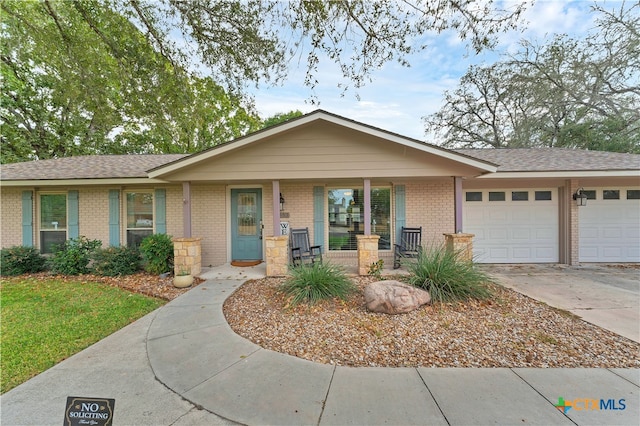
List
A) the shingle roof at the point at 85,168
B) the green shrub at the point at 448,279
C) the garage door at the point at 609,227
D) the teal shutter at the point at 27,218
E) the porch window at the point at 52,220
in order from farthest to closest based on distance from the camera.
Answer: the porch window at the point at 52,220, the teal shutter at the point at 27,218, the garage door at the point at 609,227, the shingle roof at the point at 85,168, the green shrub at the point at 448,279

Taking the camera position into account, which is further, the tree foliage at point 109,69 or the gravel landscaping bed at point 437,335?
the tree foliage at point 109,69

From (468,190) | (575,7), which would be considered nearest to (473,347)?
(468,190)

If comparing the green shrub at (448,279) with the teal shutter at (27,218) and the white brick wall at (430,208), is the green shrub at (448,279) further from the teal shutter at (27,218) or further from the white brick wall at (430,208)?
the teal shutter at (27,218)

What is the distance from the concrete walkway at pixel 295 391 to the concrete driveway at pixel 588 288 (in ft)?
5.49

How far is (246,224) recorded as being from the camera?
777 centimetres

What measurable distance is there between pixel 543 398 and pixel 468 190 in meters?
6.54

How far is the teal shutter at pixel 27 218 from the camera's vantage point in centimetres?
764

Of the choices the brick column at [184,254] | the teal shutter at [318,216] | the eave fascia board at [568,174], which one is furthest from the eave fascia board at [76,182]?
the eave fascia board at [568,174]

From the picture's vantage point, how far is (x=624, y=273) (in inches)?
260

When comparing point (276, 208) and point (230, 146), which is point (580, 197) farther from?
point (230, 146)

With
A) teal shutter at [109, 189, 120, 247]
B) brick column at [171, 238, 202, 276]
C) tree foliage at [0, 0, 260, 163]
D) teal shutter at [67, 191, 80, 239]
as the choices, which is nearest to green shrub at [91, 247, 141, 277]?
teal shutter at [109, 189, 120, 247]

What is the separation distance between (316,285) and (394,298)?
1.32 metres

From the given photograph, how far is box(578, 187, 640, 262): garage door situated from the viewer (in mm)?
7520

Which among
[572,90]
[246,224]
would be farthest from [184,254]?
[572,90]
